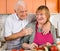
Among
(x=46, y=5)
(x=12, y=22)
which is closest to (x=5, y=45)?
(x=12, y=22)

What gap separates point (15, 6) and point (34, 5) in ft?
0.53

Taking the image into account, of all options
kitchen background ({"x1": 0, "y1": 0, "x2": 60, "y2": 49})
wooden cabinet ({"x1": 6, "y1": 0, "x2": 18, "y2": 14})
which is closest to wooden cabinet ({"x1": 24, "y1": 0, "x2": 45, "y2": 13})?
kitchen background ({"x1": 0, "y1": 0, "x2": 60, "y2": 49})

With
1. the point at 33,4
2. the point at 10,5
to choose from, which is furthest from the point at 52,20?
the point at 10,5

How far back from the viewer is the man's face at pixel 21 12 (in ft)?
6.43

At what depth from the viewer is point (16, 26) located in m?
1.97

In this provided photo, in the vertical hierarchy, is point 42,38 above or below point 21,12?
below

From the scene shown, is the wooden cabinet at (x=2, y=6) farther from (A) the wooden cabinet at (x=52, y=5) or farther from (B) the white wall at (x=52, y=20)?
(A) the wooden cabinet at (x=52, y=5)

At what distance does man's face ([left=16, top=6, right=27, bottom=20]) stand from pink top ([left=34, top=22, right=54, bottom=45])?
0.61ft

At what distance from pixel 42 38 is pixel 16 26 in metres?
0.24

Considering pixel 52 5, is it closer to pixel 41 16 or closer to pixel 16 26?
pixel 41 16

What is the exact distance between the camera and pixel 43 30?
2.00 m

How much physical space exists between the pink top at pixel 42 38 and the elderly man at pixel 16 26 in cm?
9

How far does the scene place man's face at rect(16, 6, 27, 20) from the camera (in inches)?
77.2

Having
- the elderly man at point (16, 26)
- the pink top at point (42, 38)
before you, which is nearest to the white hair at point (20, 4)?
the elderly man at point (16, 26)
